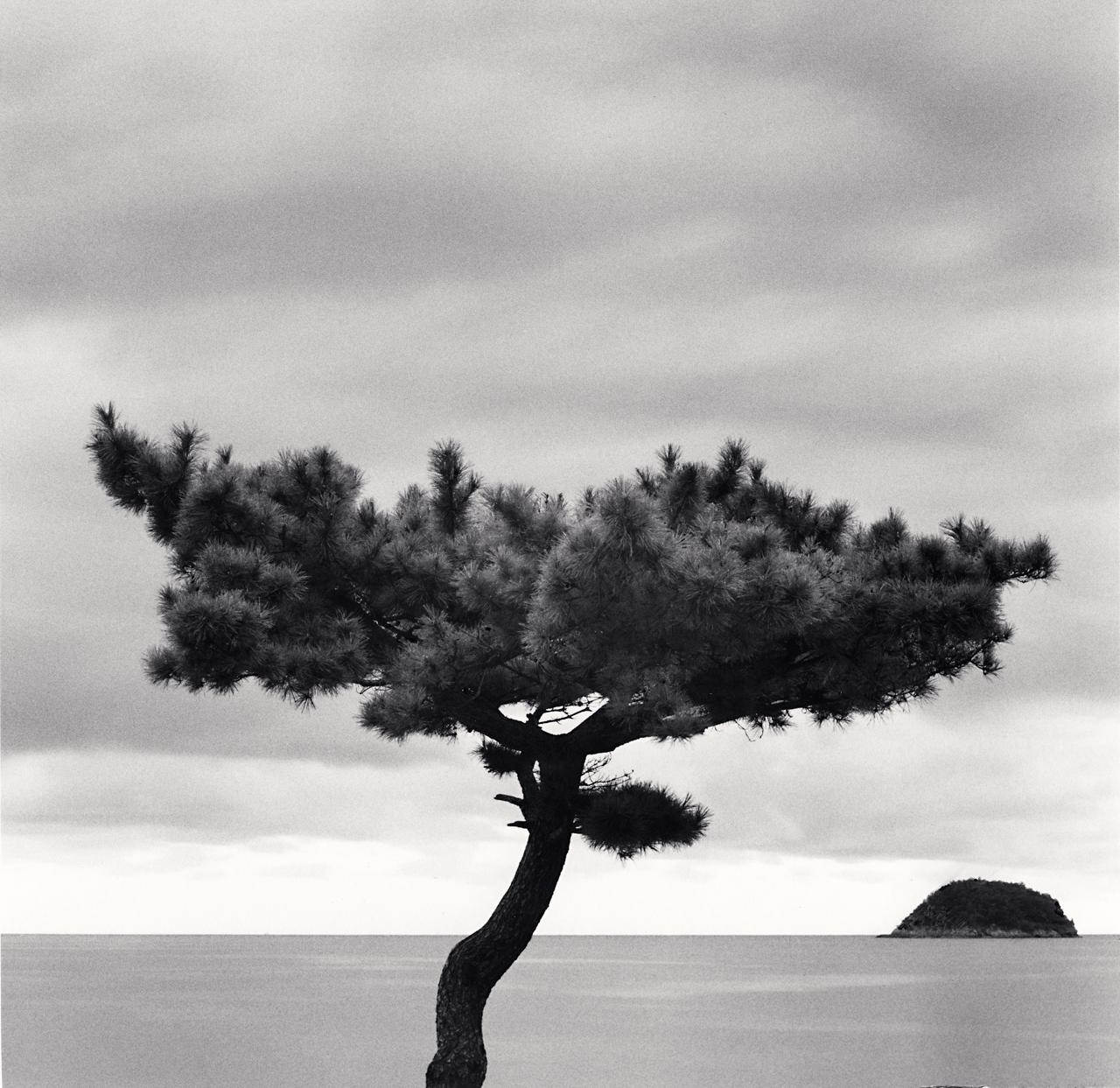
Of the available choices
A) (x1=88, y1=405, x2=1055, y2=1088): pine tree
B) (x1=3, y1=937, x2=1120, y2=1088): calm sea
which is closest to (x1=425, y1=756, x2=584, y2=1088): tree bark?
(x1=88, y1=405, x2=1055, y2=1088): pine tree

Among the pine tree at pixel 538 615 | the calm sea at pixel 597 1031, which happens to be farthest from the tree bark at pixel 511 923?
the calm sea at pixel 597 1031

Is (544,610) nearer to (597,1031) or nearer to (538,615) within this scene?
(538,615)

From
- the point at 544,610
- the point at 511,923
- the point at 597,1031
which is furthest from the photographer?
the point at 597,1031

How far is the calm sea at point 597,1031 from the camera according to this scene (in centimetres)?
3697

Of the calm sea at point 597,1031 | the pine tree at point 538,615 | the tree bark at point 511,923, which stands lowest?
the calm sea at point 597,1031

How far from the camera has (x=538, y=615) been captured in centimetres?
754

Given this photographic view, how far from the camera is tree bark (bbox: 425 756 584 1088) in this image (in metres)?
9.52

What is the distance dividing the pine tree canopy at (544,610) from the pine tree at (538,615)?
0.7 inches

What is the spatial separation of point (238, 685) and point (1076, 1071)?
114ft

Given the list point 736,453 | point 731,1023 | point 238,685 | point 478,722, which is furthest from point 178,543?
point 731,1023

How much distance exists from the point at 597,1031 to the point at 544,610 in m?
48.9

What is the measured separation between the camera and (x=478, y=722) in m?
9.41

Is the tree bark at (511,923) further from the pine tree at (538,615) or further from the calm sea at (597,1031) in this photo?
the calm sea at (597,1031)

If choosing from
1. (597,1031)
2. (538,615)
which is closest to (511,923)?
(538,615)
